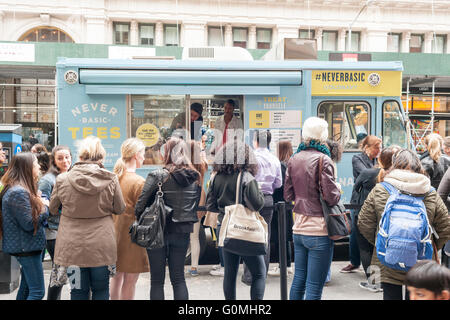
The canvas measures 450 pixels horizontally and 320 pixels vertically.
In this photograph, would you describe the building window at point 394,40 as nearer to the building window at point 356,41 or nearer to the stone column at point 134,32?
the building window at point 356,41

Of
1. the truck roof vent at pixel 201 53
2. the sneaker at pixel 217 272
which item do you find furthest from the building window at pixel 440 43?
→ the sneaker at pixel 217 272

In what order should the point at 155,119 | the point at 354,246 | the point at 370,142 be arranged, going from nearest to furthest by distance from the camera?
the point at 370,142 < the point at 354,246 < the point at 155,119

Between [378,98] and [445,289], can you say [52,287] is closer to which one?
[445,289]

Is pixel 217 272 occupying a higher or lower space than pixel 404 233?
lower

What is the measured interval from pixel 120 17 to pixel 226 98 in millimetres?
16860

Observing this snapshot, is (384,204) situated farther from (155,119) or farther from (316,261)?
(155,119)

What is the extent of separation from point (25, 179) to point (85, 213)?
31.7 inches

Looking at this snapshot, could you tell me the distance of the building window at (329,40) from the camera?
23656 mm

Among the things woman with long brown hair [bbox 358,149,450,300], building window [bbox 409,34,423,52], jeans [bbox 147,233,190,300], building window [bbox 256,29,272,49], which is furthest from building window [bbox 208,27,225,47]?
woman with long brown hair [bbox 358,149,450,300]

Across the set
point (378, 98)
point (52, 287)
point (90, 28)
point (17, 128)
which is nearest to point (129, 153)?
point (52, 287)

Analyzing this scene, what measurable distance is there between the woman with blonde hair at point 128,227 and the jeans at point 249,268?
0.75 metres

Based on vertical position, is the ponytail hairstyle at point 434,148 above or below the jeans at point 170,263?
above

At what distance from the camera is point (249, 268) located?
153 inches

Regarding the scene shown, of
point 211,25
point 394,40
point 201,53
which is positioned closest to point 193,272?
point 201,53
